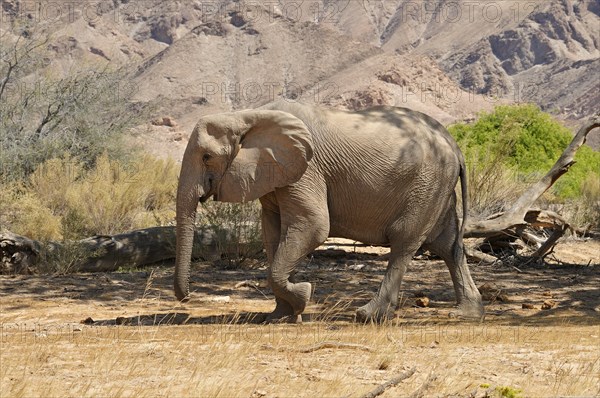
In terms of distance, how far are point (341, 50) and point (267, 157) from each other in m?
74.6

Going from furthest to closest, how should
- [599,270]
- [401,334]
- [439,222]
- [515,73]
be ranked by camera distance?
[515,73], [599,270], [439,222], [401,334]

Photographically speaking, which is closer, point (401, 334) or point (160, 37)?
point (401, 334)

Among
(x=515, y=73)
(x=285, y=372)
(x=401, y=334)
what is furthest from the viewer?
(x=515, y=73)

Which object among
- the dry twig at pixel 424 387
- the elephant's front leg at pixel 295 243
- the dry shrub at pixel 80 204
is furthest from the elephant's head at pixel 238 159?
the dry shrub at pixel 80 204

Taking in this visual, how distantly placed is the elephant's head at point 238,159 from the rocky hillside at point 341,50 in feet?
144

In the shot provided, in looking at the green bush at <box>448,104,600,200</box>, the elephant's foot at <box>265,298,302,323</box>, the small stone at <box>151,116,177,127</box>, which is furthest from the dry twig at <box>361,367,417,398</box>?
the small stone at <box>151,116,177,127</box>

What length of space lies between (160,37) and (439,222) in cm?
10617

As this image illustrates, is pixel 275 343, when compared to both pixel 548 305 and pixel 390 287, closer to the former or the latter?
pixel 390 287

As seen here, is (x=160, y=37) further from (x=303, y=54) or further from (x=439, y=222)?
(x=439, y=222)

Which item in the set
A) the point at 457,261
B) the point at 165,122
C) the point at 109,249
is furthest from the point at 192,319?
the point at 165,122

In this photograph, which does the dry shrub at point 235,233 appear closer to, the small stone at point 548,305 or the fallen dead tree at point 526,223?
the fallen dead tree at point 526,223

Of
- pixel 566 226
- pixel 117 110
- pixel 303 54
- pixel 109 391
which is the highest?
pixel 303 54

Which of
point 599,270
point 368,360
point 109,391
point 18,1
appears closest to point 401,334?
point 368,360

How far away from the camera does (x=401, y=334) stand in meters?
6.95
